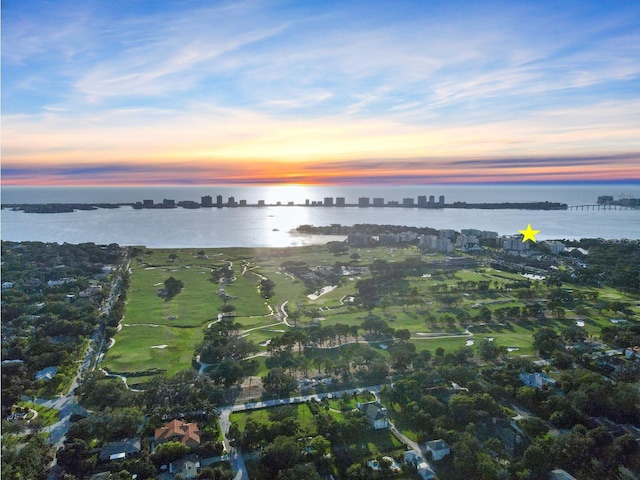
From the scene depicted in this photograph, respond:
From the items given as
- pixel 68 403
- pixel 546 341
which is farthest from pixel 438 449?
pixel 68 403

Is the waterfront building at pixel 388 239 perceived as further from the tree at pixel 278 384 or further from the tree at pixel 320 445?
the tree at pixel 320 445

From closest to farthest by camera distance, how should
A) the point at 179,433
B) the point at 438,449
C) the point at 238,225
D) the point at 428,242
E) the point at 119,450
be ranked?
the point at 438,449
the point at 119,450
the point at 179,433
the point at 428,242
the point at 238,225

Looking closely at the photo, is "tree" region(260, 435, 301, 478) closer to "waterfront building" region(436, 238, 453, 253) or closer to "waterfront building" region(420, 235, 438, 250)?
"waterfront building" region(436, 238, 453, 253)

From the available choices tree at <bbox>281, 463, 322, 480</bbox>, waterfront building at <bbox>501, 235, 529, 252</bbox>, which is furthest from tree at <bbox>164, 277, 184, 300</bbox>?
waterfront building at <bbox>501, 235, 529, 252</bbox>

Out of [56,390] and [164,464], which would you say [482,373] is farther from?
[56,390]

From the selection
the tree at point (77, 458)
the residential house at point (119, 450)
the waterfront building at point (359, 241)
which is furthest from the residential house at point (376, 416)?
the waterfront building at point (359, 241)

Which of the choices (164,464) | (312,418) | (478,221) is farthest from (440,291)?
(478,221)

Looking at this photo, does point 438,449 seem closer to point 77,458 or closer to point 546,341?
point 546,341

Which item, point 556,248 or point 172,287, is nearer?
point 172,287

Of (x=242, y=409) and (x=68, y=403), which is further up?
(x=242, y=409)
